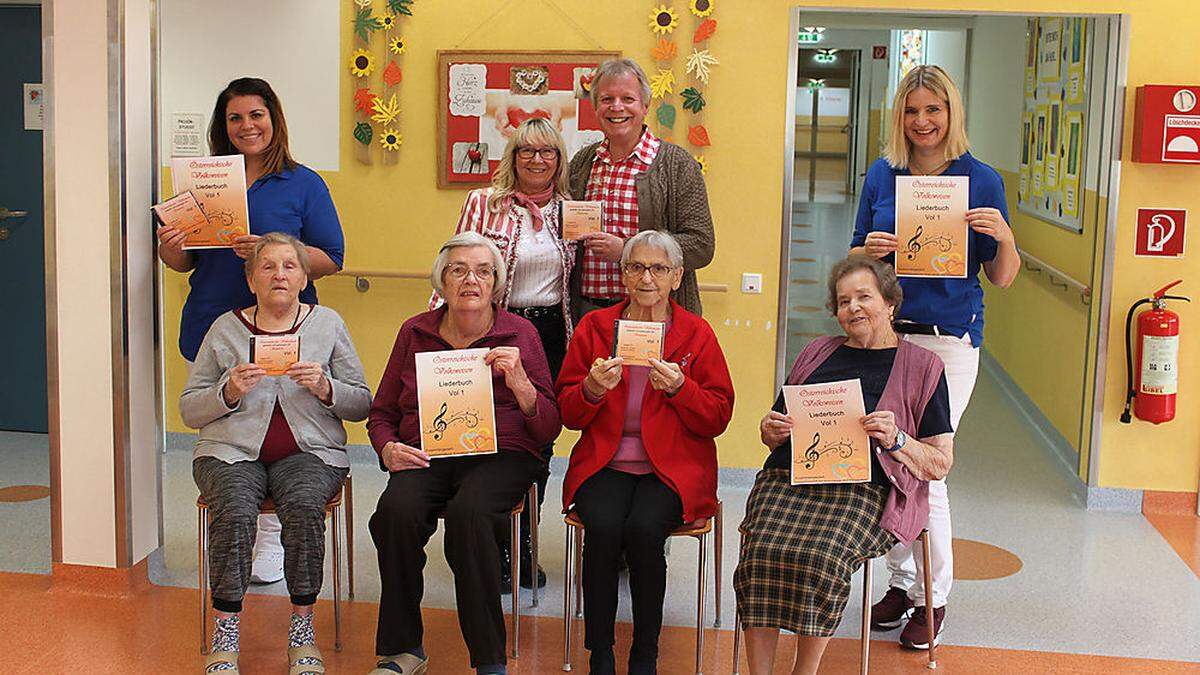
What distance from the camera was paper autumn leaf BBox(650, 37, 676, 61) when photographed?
540 cm

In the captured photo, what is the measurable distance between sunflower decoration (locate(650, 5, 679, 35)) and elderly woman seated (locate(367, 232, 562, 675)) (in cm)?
199

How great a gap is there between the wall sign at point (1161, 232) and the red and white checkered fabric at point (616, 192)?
2330 mm

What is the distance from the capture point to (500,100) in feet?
18.1

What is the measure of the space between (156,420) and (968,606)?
9.05 feet

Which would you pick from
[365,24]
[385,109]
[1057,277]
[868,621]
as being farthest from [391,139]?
[1057,277]

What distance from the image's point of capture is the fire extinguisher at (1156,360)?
5.16 meters

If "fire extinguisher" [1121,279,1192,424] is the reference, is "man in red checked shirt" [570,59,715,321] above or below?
above

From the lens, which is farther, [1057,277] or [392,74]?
[1057,277]

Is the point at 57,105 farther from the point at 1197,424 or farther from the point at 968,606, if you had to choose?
the point at 1197,424

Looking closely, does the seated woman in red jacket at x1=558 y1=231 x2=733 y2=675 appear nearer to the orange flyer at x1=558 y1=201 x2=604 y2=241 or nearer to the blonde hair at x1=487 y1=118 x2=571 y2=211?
the orange flyer at x1=558 y1=201 x2=604 y2=241

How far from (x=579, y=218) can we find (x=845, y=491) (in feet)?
3.61

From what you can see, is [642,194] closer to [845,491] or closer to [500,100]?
[845,491]

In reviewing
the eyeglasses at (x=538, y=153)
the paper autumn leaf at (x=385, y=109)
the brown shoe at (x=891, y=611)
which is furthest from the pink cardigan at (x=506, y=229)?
the paper autumn leaf at (x=385, y=109)

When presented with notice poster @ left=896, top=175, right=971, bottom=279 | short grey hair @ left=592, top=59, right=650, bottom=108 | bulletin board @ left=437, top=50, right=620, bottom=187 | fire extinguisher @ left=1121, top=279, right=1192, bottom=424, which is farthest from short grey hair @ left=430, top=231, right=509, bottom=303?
fire extinguisher @ left=1121, top=279, right=1192, bottom=424
